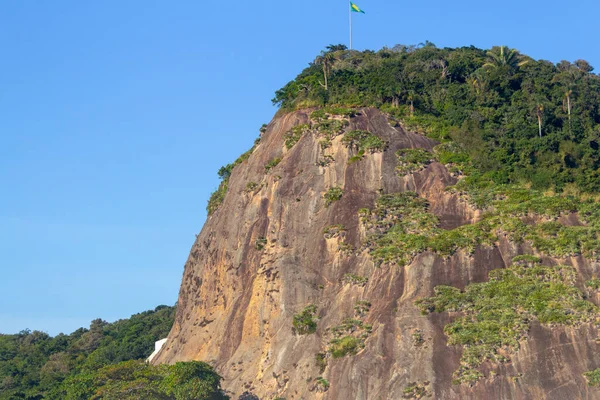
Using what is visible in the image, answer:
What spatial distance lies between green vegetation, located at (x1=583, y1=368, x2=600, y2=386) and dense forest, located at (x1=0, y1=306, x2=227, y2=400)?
19.7 metres

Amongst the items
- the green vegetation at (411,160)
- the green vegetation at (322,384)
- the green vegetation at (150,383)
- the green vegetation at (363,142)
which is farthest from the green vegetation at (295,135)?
the green vegetation at (322,384)

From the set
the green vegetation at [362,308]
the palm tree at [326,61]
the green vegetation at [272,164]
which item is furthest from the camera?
the palm tree at [326,61]

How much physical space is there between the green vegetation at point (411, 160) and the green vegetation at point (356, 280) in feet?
31.3

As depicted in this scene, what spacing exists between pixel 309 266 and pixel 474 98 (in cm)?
2301

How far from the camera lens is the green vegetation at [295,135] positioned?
6488cm

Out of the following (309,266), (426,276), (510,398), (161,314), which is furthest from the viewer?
(161,314)

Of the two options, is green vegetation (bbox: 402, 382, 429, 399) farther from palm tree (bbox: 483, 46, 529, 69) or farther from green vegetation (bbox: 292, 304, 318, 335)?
palm tree (bbox: 483, 46, 529, 69)

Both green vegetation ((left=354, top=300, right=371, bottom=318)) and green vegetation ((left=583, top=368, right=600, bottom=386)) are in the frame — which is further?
green vegetation ((left=354, top=300, right=371, bottom=318))

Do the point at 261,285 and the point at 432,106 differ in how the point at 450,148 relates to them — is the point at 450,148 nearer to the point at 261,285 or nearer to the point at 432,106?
the point at 432,106

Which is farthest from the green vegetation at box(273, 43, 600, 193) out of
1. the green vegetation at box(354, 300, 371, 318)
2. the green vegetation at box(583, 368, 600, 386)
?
the green vegetation at box(583, 368, 600, 386)

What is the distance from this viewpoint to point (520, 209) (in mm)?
56375

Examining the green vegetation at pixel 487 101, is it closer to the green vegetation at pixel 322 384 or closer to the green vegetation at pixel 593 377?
the green vegetation at pixel 593 377

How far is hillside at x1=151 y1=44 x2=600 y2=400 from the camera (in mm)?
48062

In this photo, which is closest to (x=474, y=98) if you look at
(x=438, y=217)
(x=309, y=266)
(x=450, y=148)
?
(x=450, y=148)
